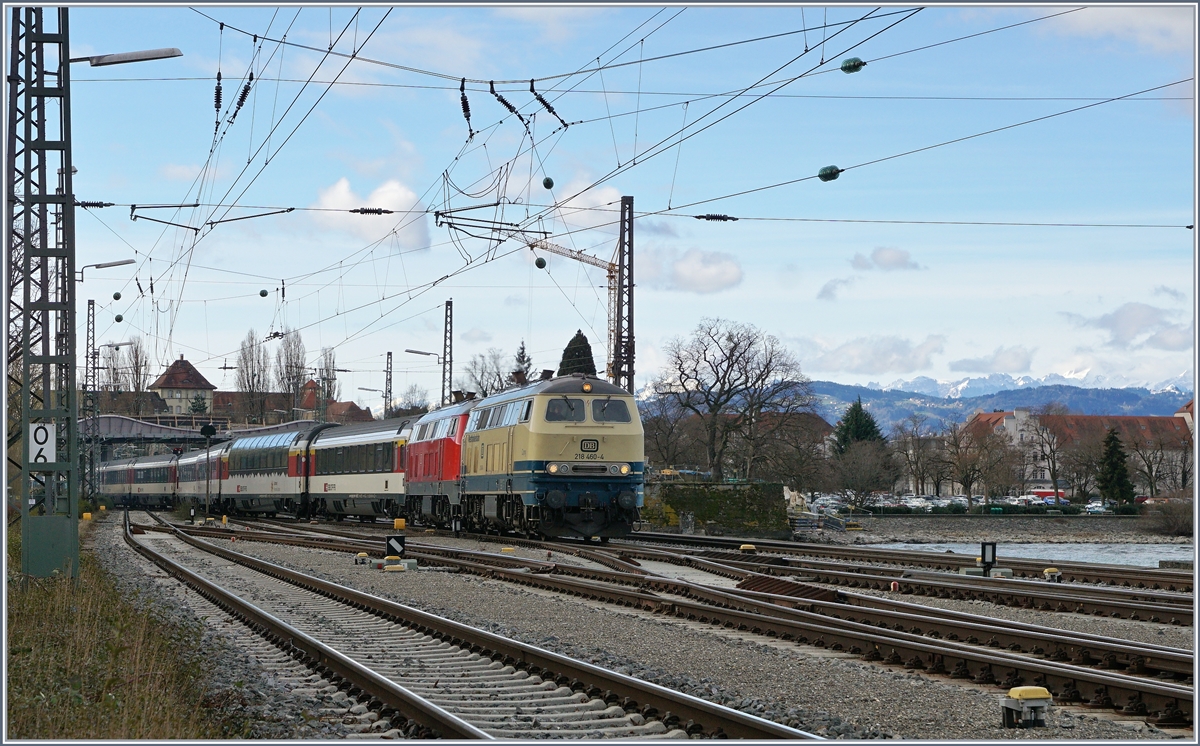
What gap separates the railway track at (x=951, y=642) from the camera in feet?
30.6

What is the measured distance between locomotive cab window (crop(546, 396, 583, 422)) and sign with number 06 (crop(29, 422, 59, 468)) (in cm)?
1267

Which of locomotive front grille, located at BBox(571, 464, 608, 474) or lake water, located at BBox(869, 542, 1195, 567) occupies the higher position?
locomotive front grille, located at BBox(571, 464, 608, 474)

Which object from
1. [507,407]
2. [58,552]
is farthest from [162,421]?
[58,552]

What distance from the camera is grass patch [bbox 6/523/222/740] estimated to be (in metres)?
7.96

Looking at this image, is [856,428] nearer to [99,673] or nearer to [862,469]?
[862,469]

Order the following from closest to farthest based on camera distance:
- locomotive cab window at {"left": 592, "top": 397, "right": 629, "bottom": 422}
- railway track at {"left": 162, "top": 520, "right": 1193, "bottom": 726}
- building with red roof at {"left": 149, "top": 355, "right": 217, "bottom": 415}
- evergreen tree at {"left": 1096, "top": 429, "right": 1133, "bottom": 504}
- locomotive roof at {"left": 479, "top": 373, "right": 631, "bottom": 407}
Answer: railway track at {"left": 162, "top": 520, "right": 1193, "bottom": 726}, locomotive roof at {"left": 479, "top": 373, "right": 631, "bottom": 407}, locomotive cab window at {"left": 592, "top": 397, "right": 629, "bottom": 422}, evergreen tree at {"left": 1096, "top": 429, "right": 1133, "bottom": 504}, building with red roof at {"left": 149, "top": 355, "right": 217, "bottom": 415}

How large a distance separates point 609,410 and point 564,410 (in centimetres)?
126

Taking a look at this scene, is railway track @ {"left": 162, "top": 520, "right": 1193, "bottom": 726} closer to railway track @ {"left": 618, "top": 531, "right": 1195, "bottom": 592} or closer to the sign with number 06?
railway track @ {"left": 618, "top": 531, "right": 1195, "bottom": 592}

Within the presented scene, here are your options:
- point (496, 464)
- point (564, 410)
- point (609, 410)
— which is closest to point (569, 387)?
point (564, 410)

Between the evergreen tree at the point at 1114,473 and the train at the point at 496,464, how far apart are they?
6803 cm

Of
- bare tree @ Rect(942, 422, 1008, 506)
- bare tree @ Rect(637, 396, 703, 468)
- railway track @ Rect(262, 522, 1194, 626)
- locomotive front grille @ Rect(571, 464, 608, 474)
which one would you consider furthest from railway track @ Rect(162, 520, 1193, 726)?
bare tree @ Rect(942, 422, 1008, 506)

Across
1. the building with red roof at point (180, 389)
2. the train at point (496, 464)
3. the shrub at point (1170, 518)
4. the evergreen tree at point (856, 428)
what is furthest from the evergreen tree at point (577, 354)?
the building with red roof at point (180, 389)

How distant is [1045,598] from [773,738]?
953 cm

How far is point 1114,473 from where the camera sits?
316 ft
